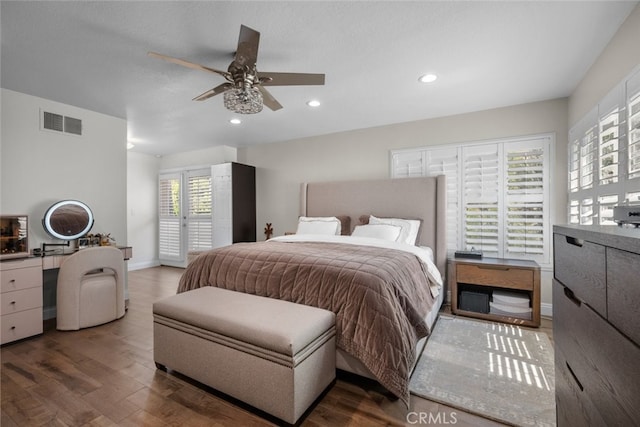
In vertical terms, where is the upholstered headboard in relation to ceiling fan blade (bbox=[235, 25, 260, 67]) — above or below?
below

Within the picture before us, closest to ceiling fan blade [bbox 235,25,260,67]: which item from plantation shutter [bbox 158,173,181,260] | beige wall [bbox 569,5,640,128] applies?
beige wall [bbox 569,5,640,128]

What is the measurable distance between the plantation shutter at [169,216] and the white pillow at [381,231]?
4316 millimetres

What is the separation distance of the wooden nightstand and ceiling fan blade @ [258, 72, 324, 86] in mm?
2507

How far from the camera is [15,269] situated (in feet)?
8.39

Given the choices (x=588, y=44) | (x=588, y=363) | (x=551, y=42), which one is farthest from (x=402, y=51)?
(x=588, y=363)

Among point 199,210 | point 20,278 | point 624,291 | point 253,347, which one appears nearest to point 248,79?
point 253,347

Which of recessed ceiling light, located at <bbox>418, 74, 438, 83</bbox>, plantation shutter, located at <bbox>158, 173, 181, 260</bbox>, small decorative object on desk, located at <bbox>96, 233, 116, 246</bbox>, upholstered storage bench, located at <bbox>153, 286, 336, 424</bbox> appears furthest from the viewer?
plantation shutter, located at <bbox>158, 173, 181, 260</bbox>

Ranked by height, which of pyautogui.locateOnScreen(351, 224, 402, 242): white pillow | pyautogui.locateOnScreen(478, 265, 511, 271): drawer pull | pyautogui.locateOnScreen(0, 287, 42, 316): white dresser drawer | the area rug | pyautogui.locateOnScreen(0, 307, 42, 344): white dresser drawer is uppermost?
pyautogui.locateOnScreen(351, 224, 402, 242): white pillow

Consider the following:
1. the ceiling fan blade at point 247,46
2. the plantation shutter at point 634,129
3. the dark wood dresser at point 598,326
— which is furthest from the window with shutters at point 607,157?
the ceiling fan blade at point 247,46

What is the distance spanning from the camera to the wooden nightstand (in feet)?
9.52

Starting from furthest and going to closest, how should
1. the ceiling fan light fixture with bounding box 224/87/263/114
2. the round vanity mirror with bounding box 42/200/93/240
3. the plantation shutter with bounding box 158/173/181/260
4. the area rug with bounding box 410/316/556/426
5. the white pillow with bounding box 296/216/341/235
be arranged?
the plantation shutter with bounding box 158/173/181/260 < the white pillow with bounding box 296/216/341/235 < the round vanity mirror with bounding box 42/200/93/240 < the ceiling fan light fixture with bounding box 224/87/263/114 < the area rug with bounding box 410/316/556/426

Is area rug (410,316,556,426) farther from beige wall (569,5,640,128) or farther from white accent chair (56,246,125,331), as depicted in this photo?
white accent chair (56,246,125,331)

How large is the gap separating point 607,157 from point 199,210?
591cm

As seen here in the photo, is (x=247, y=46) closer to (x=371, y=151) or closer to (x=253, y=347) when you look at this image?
(x=253, y=347)
